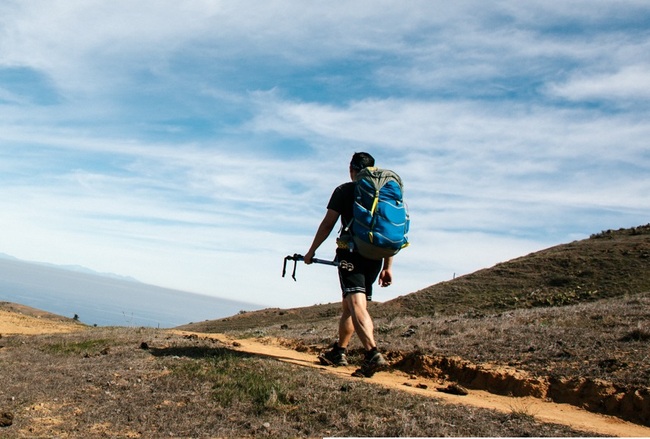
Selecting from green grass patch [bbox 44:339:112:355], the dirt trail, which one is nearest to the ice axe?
green grass patch [bbox 44:339:112:355]

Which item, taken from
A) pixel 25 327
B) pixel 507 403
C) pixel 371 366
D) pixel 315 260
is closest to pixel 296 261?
pixel 315 260

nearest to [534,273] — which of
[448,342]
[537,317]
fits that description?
[537,317]

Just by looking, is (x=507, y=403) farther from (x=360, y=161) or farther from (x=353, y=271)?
(x=360, y=161)

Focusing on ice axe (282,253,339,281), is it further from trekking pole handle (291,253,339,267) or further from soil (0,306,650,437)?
soil (0,306,650,437)

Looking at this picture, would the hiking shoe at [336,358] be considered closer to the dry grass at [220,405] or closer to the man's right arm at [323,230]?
the dry grass at [220,405]

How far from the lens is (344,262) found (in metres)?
6.77

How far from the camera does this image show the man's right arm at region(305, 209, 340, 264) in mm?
6980

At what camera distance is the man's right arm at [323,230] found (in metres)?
6.98

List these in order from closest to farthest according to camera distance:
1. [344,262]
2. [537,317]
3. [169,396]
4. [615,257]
Result: [169,396]
[344,262]
[537,317]
[615,257]

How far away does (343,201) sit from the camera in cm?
700

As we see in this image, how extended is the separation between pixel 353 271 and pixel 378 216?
0.80 metres

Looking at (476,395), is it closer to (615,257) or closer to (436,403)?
(436,403)

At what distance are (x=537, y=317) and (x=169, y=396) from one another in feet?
26.8

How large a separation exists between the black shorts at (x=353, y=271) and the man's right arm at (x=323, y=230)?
0.31 m
